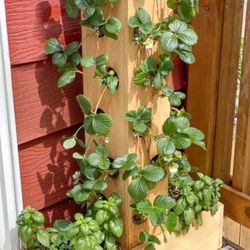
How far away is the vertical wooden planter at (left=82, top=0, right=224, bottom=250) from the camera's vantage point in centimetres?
116

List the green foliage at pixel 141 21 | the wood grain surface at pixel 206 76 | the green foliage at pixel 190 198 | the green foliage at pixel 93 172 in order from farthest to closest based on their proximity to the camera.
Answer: the wood grain surface at pixel 206 76 → the green foliage at pixel 190 198 → the green foliage at pixel 93 172 → the green foliage at pixel 141 21

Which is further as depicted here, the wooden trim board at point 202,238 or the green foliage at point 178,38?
the wooden trim board at point 202,238

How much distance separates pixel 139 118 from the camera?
1204mm

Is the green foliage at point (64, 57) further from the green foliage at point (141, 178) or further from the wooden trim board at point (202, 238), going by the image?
the wooden trim board at point (202, 238)

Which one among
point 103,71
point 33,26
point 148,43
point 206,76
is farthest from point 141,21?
point 206,76

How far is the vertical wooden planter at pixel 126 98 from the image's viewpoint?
3.79 ft

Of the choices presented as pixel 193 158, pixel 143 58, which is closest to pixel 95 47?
pixel 143 58

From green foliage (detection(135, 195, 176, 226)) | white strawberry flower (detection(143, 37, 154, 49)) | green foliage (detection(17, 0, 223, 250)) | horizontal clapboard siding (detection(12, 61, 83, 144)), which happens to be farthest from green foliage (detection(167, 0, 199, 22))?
green foliage (detection(135, 195, 176, 226))

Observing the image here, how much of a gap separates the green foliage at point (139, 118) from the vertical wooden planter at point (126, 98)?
2cm

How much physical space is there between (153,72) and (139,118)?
126 mm

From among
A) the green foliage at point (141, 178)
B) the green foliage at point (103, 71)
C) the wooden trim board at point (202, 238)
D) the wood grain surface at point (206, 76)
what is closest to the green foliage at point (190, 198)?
the wooden trim board at point (202, 238)

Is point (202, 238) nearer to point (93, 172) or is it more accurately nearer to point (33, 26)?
point (93, 172)

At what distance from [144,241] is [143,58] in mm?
513

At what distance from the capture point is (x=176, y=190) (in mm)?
1448
